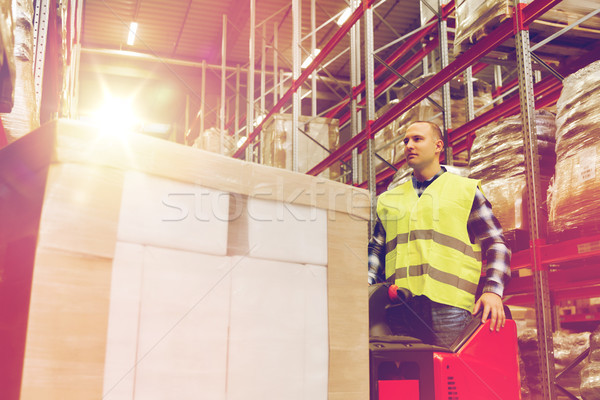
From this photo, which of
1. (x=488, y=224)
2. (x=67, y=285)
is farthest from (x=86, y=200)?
(x=488, y=224)

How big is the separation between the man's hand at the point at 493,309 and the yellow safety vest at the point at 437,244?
269mm

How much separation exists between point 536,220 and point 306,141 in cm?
573

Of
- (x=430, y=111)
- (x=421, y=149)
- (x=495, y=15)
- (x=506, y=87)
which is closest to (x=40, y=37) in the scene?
(x=421, y=149)

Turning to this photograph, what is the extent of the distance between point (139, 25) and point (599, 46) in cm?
1037

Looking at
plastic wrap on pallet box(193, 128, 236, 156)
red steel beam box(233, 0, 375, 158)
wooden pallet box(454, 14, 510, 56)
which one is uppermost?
plastic wrap on pallet box(193, 128, 236, 156)

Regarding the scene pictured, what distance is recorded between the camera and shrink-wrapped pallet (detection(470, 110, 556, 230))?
3645mm

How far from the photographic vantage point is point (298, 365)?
1135 millimetres

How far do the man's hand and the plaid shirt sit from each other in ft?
0.62

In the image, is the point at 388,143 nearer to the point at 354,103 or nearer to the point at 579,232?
the point at 354,103

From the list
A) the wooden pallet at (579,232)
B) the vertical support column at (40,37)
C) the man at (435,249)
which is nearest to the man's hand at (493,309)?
the man at (435,249)

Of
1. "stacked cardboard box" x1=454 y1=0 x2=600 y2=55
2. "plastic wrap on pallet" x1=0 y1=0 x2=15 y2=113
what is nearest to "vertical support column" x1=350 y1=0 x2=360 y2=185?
"stacked cardboard box" x1=454 y1=0 x2=600 y2=55

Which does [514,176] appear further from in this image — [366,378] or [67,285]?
[67,285]

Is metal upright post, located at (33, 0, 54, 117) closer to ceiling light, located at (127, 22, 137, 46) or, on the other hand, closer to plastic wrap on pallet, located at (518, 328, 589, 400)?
plastic wrap on pallet, located at (518, 328, 589, 400)

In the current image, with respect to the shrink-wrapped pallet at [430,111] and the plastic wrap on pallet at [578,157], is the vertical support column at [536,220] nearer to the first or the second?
the plastic wrap on pallet at [578,157]
